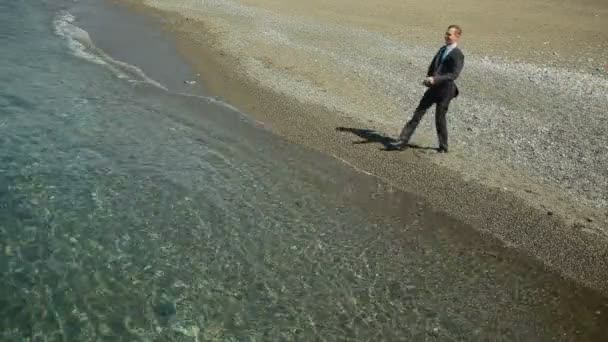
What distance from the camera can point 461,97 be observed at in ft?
50.6

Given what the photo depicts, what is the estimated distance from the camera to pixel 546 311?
291 inches

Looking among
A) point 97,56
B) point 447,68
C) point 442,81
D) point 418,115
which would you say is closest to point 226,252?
point 418,115

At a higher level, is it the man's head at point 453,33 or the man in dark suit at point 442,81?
the man's head at point 453,33

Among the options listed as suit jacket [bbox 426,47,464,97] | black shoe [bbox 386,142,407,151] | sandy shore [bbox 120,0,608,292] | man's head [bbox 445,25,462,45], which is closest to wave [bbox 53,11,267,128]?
sandy shore [bbox 120,0,608,292]

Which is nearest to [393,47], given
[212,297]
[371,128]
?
[371,128]

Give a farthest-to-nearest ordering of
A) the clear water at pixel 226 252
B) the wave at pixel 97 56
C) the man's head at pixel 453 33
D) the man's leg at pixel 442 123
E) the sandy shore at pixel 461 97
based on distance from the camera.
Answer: the wave at pixel 97 56 → the man's leg at pixel 442 123 → the man's head at pixel 453 33 → the sandy shore at pixel 461 97 → the clear water at pixel 226 252

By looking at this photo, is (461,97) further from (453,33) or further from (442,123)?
(453,33)

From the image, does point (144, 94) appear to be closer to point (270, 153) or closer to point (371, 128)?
point (270, 153)

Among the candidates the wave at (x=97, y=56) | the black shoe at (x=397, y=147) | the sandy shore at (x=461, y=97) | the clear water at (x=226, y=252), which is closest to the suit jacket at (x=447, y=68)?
the black shoe at (x=397, y=147)

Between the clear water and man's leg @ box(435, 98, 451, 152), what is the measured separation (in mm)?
1906

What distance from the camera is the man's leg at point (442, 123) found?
11042 mm

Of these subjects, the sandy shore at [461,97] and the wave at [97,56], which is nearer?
the sandy shore at [461,97]

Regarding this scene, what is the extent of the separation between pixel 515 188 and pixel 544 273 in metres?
2.62

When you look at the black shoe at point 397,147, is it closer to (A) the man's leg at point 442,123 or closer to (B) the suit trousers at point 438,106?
(B) the suit trousers at point 438,106
